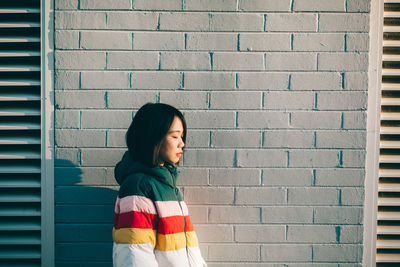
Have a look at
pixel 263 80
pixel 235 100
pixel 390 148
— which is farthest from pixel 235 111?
pixel 390 148

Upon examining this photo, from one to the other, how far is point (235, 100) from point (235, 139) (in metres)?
0.28

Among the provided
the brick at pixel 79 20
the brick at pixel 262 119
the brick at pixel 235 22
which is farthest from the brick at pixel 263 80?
the brick at pixel 79 20

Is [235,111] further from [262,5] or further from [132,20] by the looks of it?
[132,20]

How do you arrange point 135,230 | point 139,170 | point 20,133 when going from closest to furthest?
point 135,230 < point 139,170 < point 20,133

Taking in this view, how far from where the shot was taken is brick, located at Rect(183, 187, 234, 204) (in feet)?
7.16

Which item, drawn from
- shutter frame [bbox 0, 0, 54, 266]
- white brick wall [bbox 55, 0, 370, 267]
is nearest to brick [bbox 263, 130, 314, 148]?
white brick wall [bbox 55, 0, 370, 267]

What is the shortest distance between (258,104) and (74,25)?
1397mm

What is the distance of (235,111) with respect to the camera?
216 cm

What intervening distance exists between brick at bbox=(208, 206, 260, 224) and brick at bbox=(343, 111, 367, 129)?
0.88m

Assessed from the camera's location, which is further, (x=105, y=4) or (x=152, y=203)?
(x=105, y=4)

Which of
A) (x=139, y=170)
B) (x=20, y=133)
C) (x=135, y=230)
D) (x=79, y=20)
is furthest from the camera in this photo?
(x=20, y=133)

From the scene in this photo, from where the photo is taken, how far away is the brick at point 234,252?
2.19m

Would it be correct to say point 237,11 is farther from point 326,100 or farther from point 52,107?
point 52,107

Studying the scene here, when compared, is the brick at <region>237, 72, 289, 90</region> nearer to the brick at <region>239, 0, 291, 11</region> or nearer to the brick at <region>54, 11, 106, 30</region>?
the brick at <region>239, 0, 291, 11</region>
